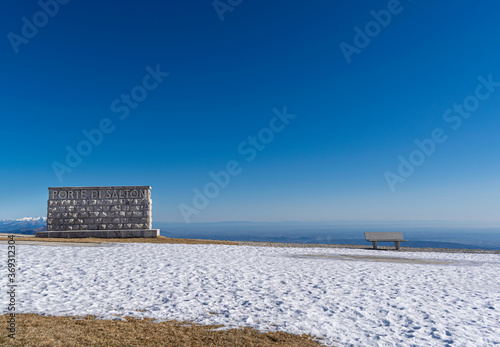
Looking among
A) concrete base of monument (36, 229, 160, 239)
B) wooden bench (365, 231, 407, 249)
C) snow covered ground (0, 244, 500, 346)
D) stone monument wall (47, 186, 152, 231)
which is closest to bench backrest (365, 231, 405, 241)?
wooden bench (365, 231, 407, 249)

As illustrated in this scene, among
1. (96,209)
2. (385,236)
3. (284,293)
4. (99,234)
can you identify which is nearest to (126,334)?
(284,293)

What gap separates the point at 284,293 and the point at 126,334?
159 inches

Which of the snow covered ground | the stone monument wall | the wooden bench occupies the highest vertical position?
the stone monument wall

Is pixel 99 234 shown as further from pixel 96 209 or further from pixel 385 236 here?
pixel 385 236

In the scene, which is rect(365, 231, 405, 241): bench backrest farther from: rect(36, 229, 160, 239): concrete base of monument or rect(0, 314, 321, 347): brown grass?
rect(0, 314, 321, 347): brown grass

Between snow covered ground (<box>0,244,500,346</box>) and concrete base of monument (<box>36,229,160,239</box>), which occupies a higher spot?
concrete base of monument (<box>36,229,160,239</box>)

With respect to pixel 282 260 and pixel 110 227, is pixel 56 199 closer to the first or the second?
pixel 110 227

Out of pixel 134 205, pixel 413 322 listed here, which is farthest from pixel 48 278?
pixel 134 205

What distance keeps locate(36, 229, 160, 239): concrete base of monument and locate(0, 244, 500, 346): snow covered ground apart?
7130mm

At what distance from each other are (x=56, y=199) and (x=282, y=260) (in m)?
16.4

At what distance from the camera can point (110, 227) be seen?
20297 millimetres

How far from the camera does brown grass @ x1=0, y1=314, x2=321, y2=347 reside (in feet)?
15.3

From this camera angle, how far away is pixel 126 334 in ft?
16.6

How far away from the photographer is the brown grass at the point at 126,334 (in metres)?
4.66
